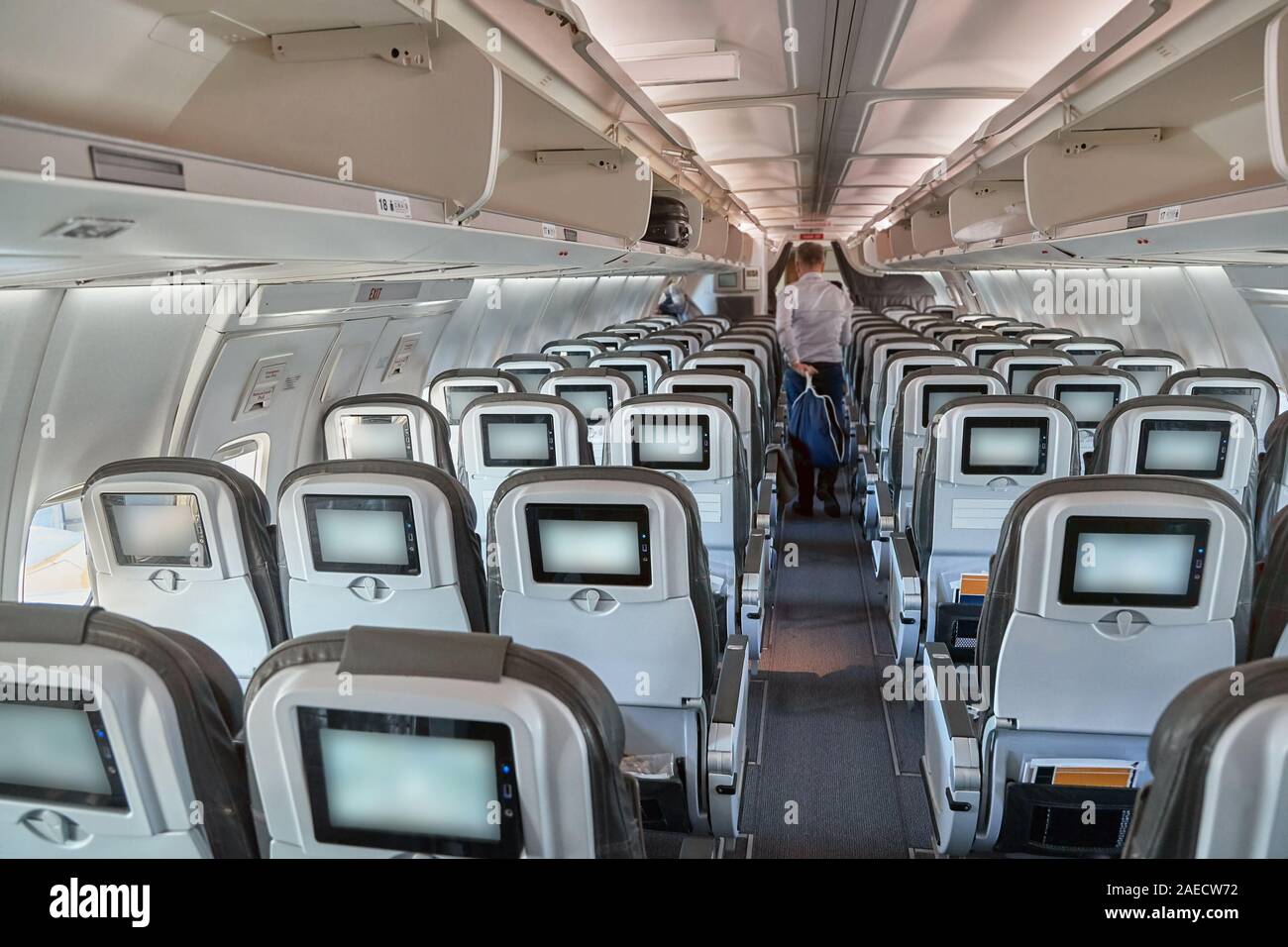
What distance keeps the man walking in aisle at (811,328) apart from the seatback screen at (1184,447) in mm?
3605

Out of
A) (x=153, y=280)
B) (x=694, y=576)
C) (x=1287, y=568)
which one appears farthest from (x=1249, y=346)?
(x=153, y=280)

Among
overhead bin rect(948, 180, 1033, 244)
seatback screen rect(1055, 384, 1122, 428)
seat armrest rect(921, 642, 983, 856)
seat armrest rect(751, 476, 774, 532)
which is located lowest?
seat armrest rect(921, 642, 983, 856)

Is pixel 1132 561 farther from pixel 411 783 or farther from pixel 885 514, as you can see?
pixel 885 514

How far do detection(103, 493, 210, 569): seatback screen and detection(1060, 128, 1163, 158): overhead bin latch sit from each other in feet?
17.7

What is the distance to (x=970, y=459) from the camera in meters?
4.37

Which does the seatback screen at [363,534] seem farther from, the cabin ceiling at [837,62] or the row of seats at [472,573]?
the cabin ceiling at [837,62]

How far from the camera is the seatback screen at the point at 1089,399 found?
5785 millimetres

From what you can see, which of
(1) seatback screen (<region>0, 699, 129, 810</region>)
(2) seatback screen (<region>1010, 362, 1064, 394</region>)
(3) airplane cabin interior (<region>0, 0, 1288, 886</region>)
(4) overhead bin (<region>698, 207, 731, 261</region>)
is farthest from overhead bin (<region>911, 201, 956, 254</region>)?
(1) seatback screen (<region>0, 699, 129, 810</region>)

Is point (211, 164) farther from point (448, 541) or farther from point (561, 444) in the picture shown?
point (561, 444)

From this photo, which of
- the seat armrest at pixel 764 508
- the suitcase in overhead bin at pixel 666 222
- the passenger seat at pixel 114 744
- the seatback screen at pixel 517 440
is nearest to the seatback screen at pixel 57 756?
the passenger seat at pixel 114 744

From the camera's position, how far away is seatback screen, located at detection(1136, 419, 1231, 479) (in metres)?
4.33

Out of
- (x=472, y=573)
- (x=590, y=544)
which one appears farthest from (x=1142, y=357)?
(x=472, y=573)

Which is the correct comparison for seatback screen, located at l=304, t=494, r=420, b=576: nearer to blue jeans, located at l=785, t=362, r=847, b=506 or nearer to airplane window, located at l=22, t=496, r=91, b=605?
airplane window, located at l=22, t=496, r=91, b=605

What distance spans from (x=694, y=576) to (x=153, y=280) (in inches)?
112
